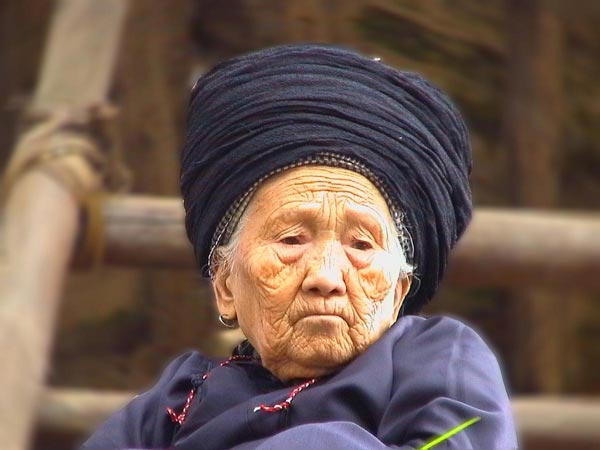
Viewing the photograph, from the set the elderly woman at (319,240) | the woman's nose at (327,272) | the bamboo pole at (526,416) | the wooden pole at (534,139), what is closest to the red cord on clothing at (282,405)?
the elderly woman at (319,240)

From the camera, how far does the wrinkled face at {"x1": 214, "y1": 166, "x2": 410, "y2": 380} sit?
206 centimetres

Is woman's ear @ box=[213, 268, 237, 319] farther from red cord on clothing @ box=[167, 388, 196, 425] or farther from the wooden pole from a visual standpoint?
the wooden pole

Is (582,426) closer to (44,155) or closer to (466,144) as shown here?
(44,155)

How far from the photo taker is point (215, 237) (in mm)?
2203

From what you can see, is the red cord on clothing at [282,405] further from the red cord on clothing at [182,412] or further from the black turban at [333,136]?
the black turban at [333,136]

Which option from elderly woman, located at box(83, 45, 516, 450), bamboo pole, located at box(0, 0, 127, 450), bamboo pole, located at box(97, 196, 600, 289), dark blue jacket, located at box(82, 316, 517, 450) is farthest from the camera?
bamboo pole, located at box(97, 196, 600, 289)

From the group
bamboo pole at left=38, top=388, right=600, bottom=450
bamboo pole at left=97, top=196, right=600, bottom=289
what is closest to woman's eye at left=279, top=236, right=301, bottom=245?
bamboo pole at left=97, top=196, right=600, bottom=289

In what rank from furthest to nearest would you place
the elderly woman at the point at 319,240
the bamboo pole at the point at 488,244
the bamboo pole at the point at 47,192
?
the bamboo pole at the point at 488,244, the bamboo pole at the point at 47,192, the elderly woman at the point at 319,240

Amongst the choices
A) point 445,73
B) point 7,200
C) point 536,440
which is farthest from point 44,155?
point 445,73

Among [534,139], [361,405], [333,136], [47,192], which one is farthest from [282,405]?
[534,139]

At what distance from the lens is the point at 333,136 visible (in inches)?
81.2

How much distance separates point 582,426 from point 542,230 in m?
0.86

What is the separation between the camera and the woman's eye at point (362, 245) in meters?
→ 2.08

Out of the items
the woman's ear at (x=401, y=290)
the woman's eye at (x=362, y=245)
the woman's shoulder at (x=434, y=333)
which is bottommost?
the woman's ear at (x=401, y=290)
